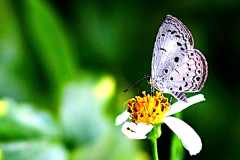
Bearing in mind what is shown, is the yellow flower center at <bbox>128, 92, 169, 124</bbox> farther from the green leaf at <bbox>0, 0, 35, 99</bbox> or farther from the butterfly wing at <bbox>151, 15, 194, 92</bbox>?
the green leaf at <bbox>0, 0, 35, 99</bbox>

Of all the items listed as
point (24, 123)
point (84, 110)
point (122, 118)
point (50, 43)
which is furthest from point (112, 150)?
point (122, 118)

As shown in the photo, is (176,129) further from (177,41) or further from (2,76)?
(2,76)

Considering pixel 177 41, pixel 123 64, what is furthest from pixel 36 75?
pixel 177 41

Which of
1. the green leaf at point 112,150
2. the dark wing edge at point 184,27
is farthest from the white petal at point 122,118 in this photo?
the green leaf at point 112,150

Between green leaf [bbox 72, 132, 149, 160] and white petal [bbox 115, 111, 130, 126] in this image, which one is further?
green leaf [bbox 72, 132, 149, 160]

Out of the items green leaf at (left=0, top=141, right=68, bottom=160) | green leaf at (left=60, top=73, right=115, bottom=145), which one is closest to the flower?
green leaf at (left=0, top=141, right=68, bottom=160)

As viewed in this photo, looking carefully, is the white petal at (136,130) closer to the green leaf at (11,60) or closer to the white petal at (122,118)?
the white petal at (122,118)

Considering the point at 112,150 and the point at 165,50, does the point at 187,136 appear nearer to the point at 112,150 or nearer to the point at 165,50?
the point at 165,50
